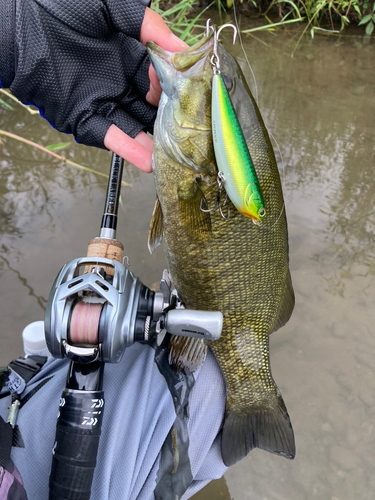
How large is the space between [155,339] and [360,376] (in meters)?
1.23

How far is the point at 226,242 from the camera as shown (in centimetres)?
142

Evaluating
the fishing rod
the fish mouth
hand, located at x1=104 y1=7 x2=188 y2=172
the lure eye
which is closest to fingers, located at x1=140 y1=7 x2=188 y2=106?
hand, located at x1=104 y1=7 x2=188 y2=172

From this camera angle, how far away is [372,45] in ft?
15.9

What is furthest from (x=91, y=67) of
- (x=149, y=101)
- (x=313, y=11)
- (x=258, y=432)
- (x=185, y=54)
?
(x=313, y=11)

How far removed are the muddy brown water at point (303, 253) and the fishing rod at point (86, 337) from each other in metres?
0.94

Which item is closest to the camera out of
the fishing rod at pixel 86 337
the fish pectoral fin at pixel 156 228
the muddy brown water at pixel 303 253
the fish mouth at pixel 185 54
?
the fishing rod at pixel 86 337

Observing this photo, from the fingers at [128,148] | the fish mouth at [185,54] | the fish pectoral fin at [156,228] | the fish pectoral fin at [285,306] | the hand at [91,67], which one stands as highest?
the fish mouth at [185,54]

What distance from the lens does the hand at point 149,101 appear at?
55.4 inches

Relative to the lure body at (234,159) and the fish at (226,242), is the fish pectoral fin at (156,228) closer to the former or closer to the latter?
the fish at (226,242)

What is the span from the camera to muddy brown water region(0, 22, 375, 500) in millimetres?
1758

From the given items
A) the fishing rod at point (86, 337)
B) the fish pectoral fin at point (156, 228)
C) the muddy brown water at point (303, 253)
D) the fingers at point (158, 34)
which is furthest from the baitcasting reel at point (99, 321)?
the muddy brown water at point (303, 253)

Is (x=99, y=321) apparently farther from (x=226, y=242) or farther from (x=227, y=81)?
(x=227, y=81)

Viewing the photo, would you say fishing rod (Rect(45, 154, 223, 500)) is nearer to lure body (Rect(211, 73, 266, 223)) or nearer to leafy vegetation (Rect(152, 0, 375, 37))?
lure body (Rect(211, 73, 266, 223))

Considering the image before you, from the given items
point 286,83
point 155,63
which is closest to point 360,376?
point 155,63
